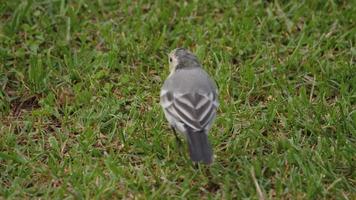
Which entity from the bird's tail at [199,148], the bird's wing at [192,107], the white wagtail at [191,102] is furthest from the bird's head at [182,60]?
the bird's tail at [199,148]

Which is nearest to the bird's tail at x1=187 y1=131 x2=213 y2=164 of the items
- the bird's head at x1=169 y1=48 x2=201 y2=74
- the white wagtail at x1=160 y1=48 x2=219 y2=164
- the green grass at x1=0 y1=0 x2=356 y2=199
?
the white wagtail at x1=160 y1=48 x2=219 y2=164

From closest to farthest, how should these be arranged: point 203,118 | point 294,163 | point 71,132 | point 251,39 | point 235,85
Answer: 1. point 203,118
2. point 294,163
3. point 71,132
4. point 235,85
5. point 251,39

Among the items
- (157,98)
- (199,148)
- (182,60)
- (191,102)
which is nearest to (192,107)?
(191,102)

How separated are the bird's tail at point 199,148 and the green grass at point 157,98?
1.21ft

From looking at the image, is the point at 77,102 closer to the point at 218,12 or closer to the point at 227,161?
the point at 227,161

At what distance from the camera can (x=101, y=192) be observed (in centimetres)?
549

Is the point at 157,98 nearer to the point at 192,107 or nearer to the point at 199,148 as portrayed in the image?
the point at 192,107

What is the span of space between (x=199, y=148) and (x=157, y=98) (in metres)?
1.60

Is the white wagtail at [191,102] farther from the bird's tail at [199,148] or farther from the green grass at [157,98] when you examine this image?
the green grass at [157,98]

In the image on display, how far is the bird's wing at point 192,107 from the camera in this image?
213 inches

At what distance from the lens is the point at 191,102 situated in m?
5.64

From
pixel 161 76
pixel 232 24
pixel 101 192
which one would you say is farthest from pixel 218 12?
pixel 101 192

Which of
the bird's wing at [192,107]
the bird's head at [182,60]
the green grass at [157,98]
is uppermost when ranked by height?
the bird's head at [182,60]

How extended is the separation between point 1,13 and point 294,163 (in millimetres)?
3669
